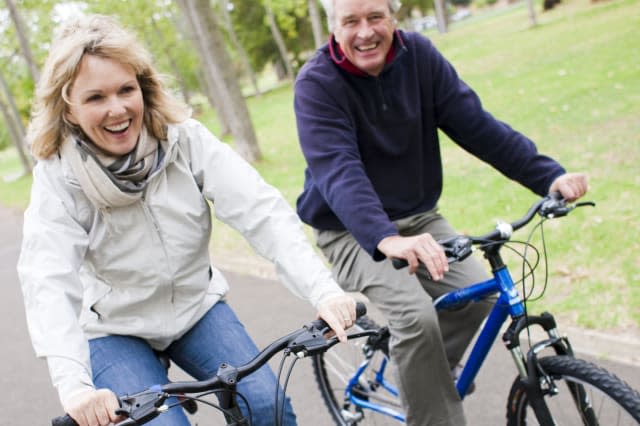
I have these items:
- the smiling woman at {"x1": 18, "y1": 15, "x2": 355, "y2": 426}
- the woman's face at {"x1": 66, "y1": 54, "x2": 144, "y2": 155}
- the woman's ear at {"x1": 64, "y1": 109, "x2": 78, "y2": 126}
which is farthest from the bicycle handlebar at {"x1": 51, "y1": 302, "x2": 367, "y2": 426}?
the woman's ear at {"x1": 64, "y1": 109, "x2": 78, "y2": 126}

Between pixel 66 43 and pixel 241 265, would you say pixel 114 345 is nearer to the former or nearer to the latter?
pixel 66 43

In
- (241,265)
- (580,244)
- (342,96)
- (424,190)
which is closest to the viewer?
(342,96)

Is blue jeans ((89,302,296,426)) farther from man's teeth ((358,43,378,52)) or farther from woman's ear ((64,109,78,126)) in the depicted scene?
man's teeth ((358,43,378,52))

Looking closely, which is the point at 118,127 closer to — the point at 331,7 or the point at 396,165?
the point at 331,7

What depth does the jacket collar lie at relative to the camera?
289cm

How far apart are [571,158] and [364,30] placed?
5.35 m

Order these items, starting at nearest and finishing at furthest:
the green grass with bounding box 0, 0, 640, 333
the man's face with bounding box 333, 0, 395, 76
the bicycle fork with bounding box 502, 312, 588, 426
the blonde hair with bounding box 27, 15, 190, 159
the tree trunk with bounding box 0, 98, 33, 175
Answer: the blonde hair with bounding box 27, 15, 190, 159, the bicycle fork with bounding box 502, 312, 588, 426, the man's face with bounding box 333, 0, 395, 76, the green grass with bounding box 0, 0, 640, 333, the tree trunk with bounding box 0, 98, 33, 175

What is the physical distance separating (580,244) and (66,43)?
405cm

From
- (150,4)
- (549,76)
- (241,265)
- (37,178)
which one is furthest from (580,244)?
(150,4)

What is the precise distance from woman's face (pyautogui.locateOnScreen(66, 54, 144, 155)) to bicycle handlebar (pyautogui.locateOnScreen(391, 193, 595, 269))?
Answer: 1058mm

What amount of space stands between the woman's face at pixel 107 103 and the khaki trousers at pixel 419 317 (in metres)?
1.14

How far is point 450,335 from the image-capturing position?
313 cm

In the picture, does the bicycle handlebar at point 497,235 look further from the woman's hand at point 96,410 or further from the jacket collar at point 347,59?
the woman's hand at point 96,410

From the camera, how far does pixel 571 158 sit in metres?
7.46
